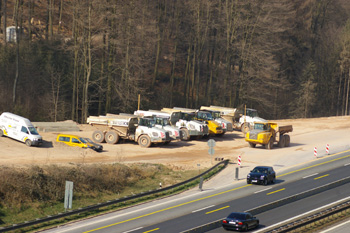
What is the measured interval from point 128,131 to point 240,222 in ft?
76.2

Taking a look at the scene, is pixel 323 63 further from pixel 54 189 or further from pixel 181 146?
pixel 54 189

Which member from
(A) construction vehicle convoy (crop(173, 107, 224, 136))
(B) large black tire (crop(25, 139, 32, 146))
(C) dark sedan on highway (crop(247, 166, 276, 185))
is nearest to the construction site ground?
(B) large black tire (crop(25, 139, 32, 146))

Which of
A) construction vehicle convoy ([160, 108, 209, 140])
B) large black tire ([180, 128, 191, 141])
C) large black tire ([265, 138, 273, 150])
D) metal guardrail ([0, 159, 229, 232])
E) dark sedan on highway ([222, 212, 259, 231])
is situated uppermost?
construction vehicle convoy ([160, 108, 209, 140])

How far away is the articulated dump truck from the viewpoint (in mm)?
48250

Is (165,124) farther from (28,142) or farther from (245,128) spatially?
(28,142)

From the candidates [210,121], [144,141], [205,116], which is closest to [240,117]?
[205,116]

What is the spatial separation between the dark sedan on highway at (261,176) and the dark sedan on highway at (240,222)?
10932 mm

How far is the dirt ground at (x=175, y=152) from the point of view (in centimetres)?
4153

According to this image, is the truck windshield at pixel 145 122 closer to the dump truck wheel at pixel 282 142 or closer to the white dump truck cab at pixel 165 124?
the white dump truck cab at pixel 165 124

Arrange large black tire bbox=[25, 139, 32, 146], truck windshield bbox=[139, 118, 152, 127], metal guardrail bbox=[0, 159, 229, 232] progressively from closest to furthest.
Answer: metal guardrail bbox=[0, 159, 229, 232]
large black tire bbox=[25, 139, 32, 146]
truck windshield bbox=[139, 118, 152, 127]

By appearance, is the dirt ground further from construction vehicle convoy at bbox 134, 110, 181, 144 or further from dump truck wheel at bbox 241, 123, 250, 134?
construction vehicle convoy at bbox 134, 110, 181, 144

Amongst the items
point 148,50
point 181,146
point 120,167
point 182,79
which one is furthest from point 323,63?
point 120,167

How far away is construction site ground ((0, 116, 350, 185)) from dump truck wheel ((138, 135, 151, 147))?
45 centimetres

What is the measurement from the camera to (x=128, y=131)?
48469mm
